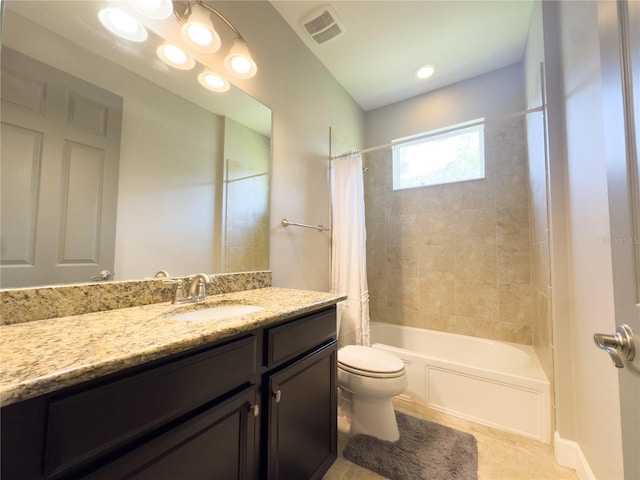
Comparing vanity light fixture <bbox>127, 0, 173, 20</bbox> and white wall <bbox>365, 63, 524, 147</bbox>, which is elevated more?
white wall <bbox>365, 63, 524, 147</bbox>

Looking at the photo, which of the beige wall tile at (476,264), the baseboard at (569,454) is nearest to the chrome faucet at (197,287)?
the baseboard at (569,454)

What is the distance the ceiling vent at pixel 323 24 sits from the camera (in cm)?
177

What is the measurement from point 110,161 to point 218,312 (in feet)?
2.45

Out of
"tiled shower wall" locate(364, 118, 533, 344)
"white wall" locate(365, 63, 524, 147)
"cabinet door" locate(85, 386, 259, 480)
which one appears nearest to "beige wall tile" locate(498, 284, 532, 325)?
"tiled shower wall" locate(364, 118, 533, 344)

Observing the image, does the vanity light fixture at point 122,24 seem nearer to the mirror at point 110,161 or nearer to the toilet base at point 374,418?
the mirror at point 110,161

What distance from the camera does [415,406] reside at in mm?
1877

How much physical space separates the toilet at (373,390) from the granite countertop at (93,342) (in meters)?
0.79

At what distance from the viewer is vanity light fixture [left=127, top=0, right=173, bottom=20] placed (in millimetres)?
1076

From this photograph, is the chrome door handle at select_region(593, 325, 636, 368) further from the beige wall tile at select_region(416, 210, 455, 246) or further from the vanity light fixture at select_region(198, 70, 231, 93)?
the beige wall tile at select_region(416, 210, 455, 246)

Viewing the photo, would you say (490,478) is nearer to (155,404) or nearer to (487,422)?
(487,422)

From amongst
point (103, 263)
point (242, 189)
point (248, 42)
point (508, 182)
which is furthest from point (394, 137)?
point (103, 263)

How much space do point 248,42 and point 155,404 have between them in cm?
189

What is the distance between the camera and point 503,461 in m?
1.38

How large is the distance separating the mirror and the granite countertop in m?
0.22
